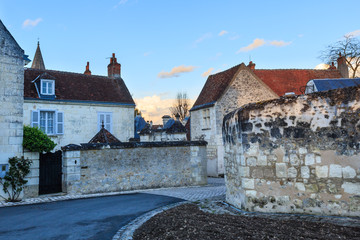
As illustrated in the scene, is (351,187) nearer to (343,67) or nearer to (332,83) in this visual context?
(332,83)

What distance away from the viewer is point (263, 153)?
6.04 m

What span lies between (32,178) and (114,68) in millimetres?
12647

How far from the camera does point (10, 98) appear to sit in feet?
31.2

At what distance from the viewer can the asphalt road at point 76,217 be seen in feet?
Result: 17.8

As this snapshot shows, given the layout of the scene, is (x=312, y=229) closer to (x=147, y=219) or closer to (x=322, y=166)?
(x=322, y=166)

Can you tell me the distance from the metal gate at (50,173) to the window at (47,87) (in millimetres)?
7241

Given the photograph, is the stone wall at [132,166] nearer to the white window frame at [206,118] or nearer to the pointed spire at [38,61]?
the white window frame at [206,118]

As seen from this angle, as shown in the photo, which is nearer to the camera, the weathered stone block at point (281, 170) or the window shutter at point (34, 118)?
the weathered stone block at point (281, 170)

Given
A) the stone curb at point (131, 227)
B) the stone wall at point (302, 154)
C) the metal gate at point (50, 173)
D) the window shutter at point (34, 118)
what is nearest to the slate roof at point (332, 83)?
the stone wall at point (302, 154)

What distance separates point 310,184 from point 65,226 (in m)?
4.85

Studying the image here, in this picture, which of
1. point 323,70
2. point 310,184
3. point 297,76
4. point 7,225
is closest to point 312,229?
point 310,184

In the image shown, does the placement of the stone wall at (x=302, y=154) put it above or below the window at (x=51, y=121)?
below

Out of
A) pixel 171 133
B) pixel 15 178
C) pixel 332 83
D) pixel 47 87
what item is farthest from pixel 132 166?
pixel 332 83

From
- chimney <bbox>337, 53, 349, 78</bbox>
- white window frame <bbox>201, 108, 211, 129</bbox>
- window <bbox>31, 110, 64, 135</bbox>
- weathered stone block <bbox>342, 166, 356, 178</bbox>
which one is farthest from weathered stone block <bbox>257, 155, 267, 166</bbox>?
chimney <bbox>337, 53, 349, 78</bbox>
